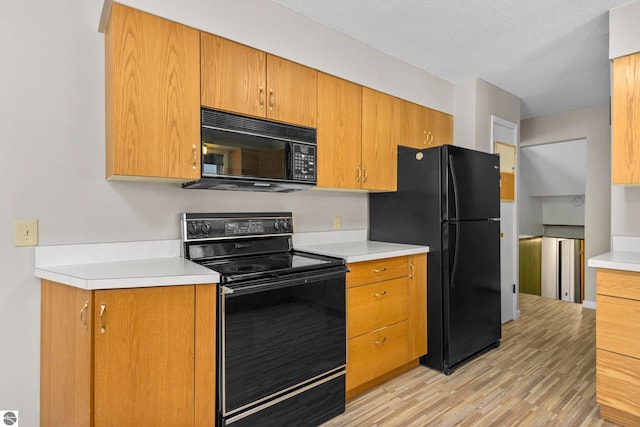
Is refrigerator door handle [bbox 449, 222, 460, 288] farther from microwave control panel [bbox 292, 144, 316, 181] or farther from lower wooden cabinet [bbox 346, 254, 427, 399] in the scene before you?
microwave control panel [bbox 292, 144, 316, 181]

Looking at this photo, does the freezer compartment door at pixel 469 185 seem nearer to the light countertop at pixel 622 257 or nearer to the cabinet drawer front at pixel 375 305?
the cabinet drawer front at pixel 375 305

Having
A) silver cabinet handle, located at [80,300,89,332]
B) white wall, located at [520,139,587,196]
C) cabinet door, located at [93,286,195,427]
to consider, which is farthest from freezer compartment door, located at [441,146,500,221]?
white wall, located at [520,139,587,196]

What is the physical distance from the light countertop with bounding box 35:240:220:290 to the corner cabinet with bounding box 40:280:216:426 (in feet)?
0.14

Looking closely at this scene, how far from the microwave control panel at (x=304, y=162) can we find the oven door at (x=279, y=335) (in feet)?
2.15

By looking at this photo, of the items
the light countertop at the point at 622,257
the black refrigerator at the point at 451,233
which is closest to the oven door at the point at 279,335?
the black refrigerator at the point at 451,233

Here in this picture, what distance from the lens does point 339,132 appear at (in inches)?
103

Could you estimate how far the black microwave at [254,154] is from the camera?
1970mm

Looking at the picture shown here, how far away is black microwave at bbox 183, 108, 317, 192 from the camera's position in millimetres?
1970

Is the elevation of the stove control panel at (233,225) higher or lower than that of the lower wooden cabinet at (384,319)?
higher

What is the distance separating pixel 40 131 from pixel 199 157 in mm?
743

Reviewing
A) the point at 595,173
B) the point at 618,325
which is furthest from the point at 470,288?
the point at 595,173

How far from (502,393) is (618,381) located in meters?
0.65

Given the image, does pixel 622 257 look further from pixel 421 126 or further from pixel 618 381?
pixel 421 126

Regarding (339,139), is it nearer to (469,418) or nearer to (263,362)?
(263,362)
